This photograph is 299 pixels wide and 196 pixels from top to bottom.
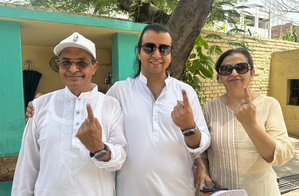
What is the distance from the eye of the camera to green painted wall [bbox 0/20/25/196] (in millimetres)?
2840

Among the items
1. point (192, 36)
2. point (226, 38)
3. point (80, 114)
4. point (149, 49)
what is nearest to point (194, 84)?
point (192, 36)

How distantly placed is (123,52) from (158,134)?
223 cm

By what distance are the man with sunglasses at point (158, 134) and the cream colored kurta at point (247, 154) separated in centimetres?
18


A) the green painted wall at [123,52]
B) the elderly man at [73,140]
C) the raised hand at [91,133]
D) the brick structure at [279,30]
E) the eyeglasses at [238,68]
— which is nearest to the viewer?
the raised hand at [91,133]

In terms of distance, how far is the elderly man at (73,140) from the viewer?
1.39 meters

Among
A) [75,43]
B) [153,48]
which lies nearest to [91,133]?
[75,43]

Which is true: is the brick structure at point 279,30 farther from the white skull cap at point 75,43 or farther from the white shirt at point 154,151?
the white skull cap at point 75,43

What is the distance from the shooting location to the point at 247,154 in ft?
5.43

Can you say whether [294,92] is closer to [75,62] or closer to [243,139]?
[243,139]

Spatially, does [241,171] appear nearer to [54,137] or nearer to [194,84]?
[54,137]

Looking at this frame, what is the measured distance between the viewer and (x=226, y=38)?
24.0 feet

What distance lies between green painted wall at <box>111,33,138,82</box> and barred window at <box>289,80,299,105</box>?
7865 millimetres

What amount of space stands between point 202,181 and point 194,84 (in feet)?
13.9

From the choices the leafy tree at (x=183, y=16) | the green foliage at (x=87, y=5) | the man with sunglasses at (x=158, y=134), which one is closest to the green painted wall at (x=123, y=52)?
the leafy tree at (x=183, y=16)
